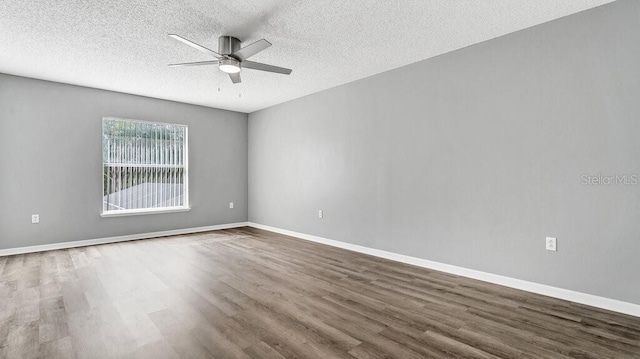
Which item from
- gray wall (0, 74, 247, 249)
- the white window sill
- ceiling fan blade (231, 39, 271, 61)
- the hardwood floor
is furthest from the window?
ceiling fan blade (231, 39, 271, 61)

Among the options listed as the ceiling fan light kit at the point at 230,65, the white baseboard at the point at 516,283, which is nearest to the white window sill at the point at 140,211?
the white baseboard at the point at 516,283

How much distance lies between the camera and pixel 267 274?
10.8ft

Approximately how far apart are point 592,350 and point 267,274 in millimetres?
2682

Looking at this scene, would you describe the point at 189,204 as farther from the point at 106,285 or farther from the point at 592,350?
the point at 592,350

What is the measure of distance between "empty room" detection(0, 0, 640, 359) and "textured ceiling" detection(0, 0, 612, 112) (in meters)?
0.03

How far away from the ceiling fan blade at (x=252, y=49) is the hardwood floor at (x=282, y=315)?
2.23 meters

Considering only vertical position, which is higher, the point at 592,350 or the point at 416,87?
the point at 416,87

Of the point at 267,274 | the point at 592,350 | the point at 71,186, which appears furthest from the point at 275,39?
the point at 71,186

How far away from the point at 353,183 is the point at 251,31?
2.46 m

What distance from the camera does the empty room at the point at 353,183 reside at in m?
2.14

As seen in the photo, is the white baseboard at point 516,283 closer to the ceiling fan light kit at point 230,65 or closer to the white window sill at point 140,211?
the ceiling fan light kit at point 230,65

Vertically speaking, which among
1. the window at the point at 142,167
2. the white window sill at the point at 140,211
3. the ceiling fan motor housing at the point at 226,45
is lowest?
the white window sill at the point at 140,211

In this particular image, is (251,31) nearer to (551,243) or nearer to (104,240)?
(551,243)

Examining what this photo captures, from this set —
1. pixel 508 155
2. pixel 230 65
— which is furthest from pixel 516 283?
pixel 230 65
